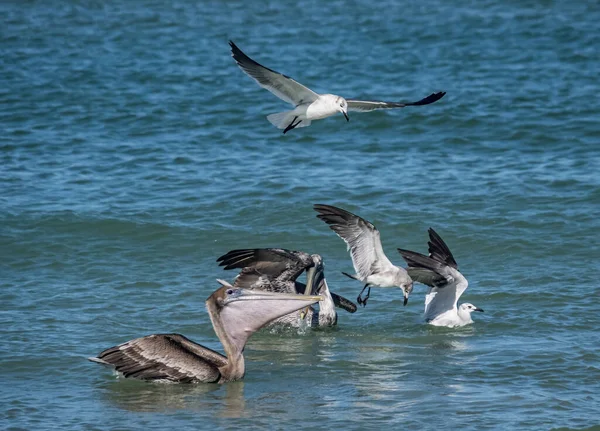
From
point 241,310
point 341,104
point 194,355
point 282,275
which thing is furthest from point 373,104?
point 194,355

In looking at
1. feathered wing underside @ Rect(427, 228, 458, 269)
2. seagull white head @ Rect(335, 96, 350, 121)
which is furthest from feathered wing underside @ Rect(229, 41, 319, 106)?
feathered wing underside @ Rect(427, 228, 458, 269)

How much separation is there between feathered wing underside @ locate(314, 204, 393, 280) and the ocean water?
0.44m

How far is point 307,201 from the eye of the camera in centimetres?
1406

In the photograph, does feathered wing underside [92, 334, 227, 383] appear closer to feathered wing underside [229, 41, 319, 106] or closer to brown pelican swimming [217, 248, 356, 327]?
brown pelican swimming [217, 248, 356, 327]

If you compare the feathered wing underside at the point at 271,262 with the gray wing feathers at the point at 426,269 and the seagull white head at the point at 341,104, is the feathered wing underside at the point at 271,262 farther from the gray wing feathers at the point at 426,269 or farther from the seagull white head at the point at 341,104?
the seagull white head at the point at 341,104

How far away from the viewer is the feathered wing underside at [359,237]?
1031 centimetres

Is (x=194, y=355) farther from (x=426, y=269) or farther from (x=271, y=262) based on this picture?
(x=426, y=269)

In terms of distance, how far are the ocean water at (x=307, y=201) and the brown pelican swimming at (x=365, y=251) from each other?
31cm

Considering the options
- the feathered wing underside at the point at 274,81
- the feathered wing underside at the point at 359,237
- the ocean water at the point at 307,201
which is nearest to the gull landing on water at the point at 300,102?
the feathered wing underside at the point at 274,81

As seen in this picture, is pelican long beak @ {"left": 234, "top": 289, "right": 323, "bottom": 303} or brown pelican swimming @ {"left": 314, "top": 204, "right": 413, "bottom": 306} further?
brown pelican swimming @ {"left": 314, "top": 204, "right": 413, "bottom": 306}

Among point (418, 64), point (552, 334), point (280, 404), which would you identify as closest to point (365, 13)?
point (418, 64)

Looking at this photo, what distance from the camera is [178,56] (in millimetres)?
23484

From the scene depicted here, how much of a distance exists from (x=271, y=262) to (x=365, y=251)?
3.63 feet

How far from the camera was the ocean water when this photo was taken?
7969 millimetres
